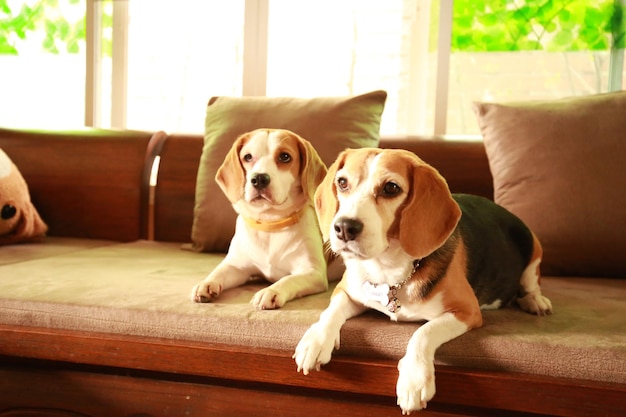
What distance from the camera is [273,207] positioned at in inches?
64.9

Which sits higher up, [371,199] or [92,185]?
[371,199]

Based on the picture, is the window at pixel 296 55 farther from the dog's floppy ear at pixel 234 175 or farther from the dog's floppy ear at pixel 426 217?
the dog's floppy ear at pixel 426 217

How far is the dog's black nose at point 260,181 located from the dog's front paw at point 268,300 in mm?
319

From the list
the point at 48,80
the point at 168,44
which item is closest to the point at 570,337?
the point at 168,44

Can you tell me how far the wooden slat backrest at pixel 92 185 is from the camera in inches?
94.4

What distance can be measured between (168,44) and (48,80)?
785 mm

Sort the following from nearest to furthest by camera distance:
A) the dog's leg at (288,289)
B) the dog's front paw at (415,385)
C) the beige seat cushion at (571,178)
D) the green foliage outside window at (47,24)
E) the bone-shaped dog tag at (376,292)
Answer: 1. the dog's front paw at (415,385)
2. the bone-shaped dog tag at (376,292)
3. the dog's leg at (288,289)
4. the beige seat cushion at (571,178)
5. the green foliage outside window at (47,24)

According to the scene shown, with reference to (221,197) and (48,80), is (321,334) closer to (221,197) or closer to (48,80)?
(221,197)

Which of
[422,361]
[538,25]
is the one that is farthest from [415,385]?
[538,25]

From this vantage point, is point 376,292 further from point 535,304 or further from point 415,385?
point 535,304

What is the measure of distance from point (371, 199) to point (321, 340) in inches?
12.3

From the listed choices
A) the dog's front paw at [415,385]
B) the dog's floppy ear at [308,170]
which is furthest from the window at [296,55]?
the dog's front paw at [415,385]

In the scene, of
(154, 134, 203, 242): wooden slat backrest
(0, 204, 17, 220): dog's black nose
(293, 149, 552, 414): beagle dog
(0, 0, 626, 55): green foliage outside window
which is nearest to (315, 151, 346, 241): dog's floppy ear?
(293, 149, 552, 414): beagle dog

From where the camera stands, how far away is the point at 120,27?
329cm
